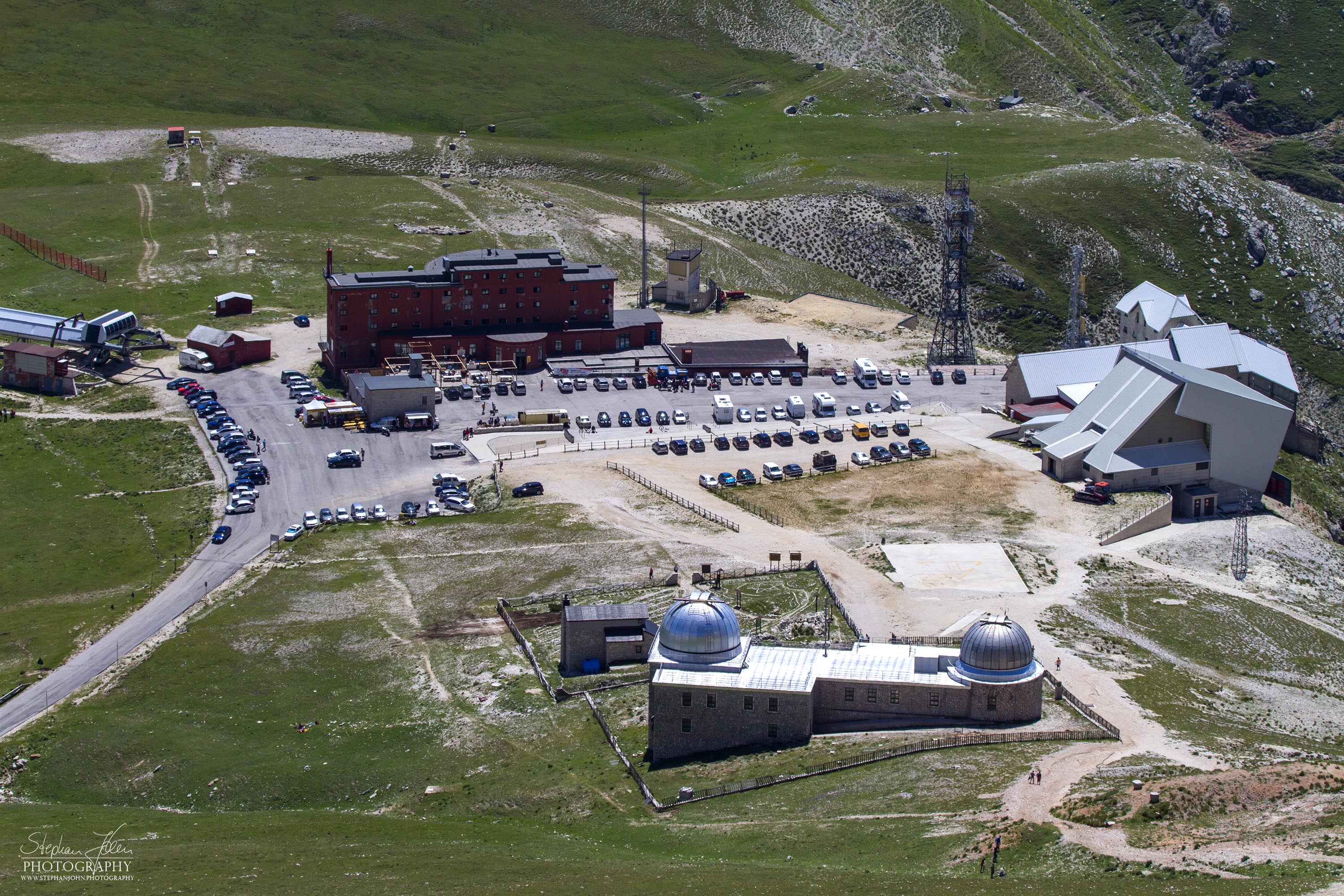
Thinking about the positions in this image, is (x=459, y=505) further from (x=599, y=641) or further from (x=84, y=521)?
(x=599, y=641)

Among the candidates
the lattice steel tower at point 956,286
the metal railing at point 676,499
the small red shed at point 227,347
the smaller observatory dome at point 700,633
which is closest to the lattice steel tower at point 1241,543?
the metal railing at point 676,499

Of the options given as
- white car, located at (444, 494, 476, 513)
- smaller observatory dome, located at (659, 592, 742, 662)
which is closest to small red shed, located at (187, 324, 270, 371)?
white car, located at (444, 494, 476, 513)

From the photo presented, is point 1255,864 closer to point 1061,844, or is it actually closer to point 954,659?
point 1061,844

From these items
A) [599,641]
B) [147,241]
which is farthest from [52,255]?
[599,641]

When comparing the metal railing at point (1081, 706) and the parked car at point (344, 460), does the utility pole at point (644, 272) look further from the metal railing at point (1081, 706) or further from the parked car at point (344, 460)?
the metal railing at point (1081, 706)

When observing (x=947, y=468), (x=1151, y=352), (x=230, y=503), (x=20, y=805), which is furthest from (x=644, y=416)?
(x=20, y=805)

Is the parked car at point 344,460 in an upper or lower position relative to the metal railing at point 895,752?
upper
